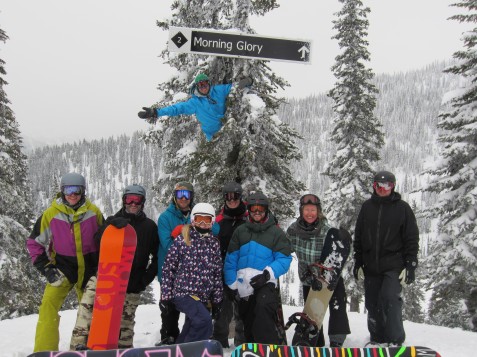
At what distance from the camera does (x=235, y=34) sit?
14.8 ft

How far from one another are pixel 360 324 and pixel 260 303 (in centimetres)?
310

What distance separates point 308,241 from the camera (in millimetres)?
5312

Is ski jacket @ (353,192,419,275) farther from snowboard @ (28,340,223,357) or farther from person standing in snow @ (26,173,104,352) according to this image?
person standing in snow @ (26,173,104,352)

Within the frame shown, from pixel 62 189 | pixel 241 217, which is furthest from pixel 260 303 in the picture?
pixel 62 189

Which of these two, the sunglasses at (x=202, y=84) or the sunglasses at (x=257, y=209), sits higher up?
the sunglasses at (x=202, y=84)

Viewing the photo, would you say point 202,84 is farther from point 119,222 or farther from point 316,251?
point 316,251

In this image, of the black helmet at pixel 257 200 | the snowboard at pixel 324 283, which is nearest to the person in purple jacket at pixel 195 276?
the black helmet at pixel 257 200

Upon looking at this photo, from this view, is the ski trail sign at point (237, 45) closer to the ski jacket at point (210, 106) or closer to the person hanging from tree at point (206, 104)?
the person hanging from tree at point (206, 104)

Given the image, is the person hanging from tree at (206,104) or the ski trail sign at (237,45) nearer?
the ski trail sign at (237,45)

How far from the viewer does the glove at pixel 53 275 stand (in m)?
4.75

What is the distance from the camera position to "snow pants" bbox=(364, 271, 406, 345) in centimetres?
507

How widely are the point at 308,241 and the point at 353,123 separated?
538 inches

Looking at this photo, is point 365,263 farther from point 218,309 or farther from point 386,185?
point 218,309

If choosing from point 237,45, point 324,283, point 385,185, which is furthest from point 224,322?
point 237,45
